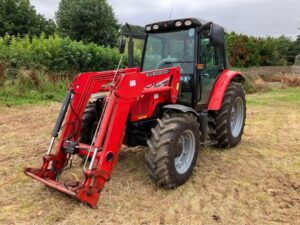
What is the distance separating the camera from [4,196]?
427 cm

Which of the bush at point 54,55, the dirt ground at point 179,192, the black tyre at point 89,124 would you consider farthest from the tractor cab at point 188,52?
the bush at point 54,55

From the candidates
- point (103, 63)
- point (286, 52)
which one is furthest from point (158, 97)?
point (286, 52)

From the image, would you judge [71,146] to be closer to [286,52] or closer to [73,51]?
Result: [73,51]

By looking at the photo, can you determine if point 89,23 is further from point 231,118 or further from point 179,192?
point 179,192

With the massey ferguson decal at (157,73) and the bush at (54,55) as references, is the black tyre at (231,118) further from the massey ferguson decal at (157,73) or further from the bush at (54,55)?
the bush at (54,55)

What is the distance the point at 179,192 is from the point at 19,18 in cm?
2222

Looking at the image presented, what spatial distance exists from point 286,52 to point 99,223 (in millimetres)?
26808

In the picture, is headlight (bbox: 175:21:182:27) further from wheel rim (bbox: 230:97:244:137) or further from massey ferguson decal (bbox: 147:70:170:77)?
wheel rim (bbox: 230:97:244:137)

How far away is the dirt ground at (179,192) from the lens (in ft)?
12.8

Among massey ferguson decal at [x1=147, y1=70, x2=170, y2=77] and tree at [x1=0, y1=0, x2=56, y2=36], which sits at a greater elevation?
tree at [x1=0, y1=0, x2=56, y2=36]

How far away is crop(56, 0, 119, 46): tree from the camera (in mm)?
23656

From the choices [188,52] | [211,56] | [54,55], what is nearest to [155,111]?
[188,52]

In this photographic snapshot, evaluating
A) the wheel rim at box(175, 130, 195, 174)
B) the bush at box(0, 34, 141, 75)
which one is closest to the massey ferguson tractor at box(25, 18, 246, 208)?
the wheel rim at box(175, 130, 195, 174)

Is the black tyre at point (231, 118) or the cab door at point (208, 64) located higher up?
the cab door at point (208, 64)
